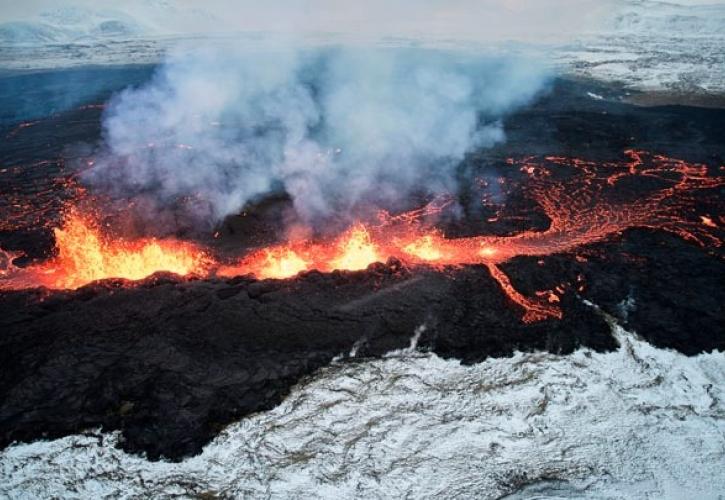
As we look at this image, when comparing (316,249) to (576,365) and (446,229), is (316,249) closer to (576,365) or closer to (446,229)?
(446,229)

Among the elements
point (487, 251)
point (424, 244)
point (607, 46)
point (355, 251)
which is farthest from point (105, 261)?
point (607, 46)

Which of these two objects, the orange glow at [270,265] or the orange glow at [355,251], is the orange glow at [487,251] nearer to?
the orange glow at [355,251]

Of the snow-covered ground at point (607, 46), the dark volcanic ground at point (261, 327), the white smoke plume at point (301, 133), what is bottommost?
the dark volcanic ground at point (261, 327)

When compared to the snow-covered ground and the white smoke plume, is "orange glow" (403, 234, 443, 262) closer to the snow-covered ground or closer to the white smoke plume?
the white smoke plume

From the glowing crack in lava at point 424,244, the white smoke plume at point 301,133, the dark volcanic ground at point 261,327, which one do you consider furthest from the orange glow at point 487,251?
the white smoke plume at point 301,133

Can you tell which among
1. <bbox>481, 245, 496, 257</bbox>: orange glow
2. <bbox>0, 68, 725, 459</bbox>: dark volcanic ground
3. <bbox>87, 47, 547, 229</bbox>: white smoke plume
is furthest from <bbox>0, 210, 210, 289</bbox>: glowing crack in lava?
<bbox>481, 245, 496, 257</bbox>: orange glow
